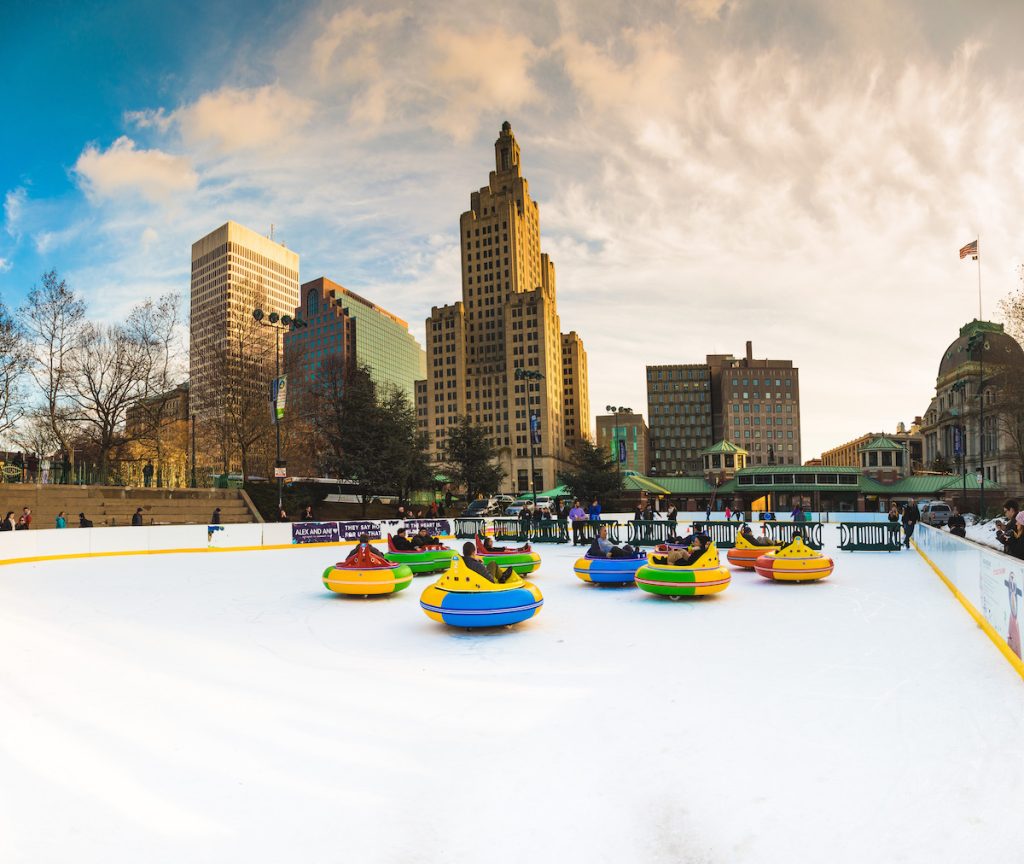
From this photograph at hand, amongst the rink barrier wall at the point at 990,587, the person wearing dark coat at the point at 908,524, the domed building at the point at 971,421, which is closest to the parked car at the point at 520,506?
the person wearing dark coat at the point at 908,524

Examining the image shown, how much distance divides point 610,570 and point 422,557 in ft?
14.8

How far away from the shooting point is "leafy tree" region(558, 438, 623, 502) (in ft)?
187

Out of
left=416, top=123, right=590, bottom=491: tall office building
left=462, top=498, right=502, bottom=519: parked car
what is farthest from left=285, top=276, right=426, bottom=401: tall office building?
left=462, top=498, right=502, bottom=519: parked car

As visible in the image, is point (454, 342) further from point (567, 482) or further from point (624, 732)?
point (624, 732)

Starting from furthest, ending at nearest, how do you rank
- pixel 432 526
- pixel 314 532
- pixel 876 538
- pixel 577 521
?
pixel 432 526
pixel 314 532
pixel 577 521
pixel 876 538

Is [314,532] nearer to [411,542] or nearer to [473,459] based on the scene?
[411,542]

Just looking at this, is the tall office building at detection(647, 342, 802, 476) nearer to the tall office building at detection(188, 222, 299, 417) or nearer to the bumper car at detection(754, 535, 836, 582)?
the tall office building at detection(188, 222, 299, 417)

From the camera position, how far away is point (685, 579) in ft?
41.6

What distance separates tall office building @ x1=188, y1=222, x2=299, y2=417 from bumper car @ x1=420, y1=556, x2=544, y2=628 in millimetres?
29731

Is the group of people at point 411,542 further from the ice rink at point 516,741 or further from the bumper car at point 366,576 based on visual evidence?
the ice rink at point 516,741

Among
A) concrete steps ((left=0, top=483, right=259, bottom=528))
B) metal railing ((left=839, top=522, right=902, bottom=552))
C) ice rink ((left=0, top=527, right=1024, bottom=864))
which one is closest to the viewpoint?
ice rink ((left=0, top=527, right=1024, bottom=864))

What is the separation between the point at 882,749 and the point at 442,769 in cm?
337

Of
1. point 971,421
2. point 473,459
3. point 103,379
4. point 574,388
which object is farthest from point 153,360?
point 574,388

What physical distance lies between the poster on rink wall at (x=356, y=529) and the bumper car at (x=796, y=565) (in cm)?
1769
